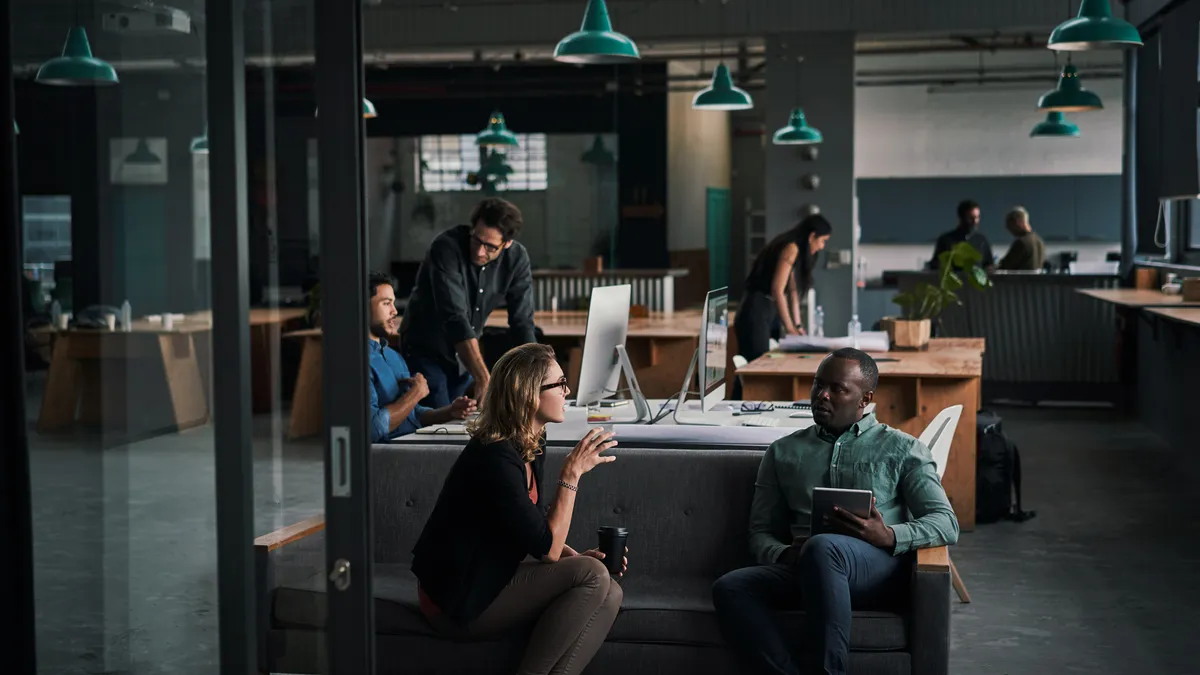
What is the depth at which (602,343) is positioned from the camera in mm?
4844

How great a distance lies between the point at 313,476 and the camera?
2.78 m

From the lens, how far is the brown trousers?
3668mm

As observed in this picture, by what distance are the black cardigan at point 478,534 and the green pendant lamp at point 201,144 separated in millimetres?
1226

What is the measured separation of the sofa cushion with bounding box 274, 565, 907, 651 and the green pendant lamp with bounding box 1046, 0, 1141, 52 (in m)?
4.14

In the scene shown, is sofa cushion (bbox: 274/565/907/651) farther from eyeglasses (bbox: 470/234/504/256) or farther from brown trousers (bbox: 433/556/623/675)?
eyeglasses (bbox: 470/234/504/256)

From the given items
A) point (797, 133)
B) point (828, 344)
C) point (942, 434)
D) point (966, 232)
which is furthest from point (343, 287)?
point (966, 232)

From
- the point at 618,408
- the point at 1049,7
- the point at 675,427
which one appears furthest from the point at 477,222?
the point at 1049,7

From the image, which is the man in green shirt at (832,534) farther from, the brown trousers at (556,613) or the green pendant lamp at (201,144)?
the green pendant lamp at (201,144)

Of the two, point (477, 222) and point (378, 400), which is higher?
point (477, 222)

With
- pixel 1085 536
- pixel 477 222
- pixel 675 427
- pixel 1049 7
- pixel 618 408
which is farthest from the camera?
pixel 1049 7

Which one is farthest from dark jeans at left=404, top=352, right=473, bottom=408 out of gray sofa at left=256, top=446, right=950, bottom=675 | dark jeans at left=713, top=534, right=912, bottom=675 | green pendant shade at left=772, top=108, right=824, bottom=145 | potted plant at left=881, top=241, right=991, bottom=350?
green pendant shade at left=772, top=108, right=824, bottom=145

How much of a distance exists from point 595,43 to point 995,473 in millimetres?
3053

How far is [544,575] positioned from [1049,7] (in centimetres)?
969

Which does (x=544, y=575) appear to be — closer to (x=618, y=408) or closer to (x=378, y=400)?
(x=378, y=400)
